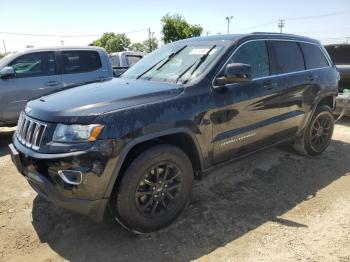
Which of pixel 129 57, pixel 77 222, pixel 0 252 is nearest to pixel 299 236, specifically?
pixel 77 222

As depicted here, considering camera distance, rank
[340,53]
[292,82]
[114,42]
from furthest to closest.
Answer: [114,42]
[340,53]
[292,82]

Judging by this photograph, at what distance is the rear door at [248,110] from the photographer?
3844 mm

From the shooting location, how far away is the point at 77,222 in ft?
12.3

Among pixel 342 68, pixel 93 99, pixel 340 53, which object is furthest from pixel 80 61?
pixel 340 53

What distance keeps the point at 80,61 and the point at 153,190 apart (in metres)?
5.18

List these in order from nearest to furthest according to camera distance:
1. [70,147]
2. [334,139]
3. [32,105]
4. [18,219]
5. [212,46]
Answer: [70,147] < [32,105] < [18,219] < [212,46] < [334,139]

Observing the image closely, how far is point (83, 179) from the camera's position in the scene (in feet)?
9.69

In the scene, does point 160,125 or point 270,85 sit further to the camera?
point 270,85

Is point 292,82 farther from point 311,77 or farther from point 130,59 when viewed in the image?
point 130,59

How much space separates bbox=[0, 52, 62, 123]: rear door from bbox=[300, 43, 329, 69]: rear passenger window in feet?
14.9

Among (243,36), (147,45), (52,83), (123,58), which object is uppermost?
(147,45)

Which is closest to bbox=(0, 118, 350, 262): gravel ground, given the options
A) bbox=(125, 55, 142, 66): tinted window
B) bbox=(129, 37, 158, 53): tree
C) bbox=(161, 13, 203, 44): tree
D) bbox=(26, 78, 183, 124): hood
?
bbox=(26, 78, 183, 124): hood

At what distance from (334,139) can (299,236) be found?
145 inches

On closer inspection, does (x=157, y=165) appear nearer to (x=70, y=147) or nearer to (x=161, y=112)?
(x=161, y=112)
